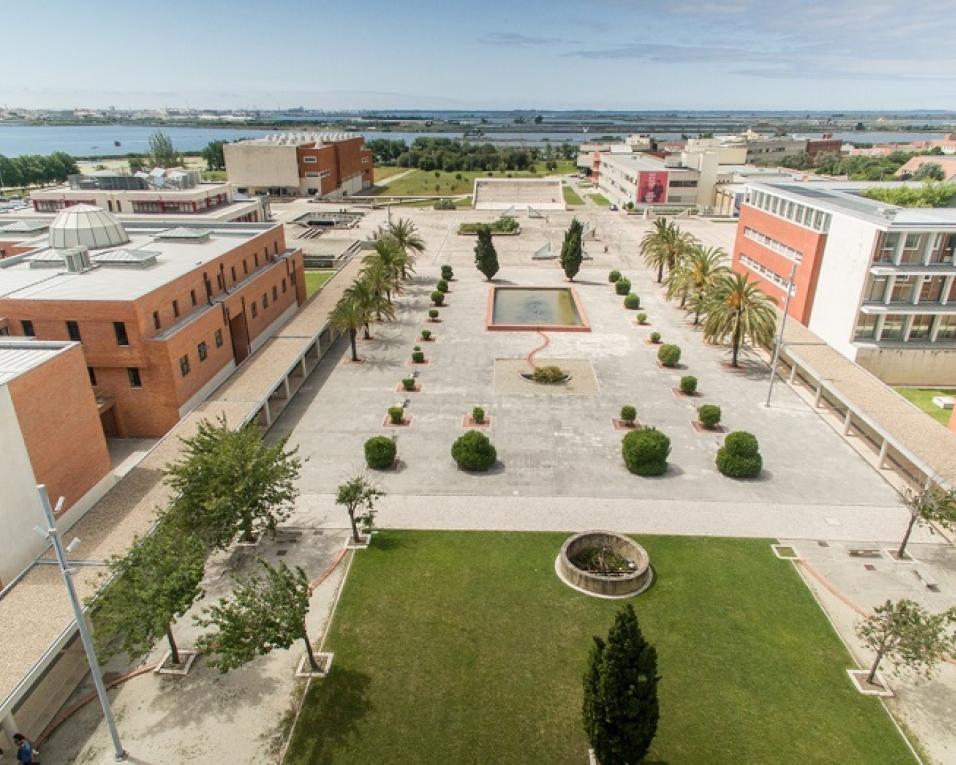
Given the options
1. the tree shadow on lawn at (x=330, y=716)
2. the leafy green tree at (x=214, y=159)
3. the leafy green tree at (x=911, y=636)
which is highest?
the leafy green tree at (x=214, y=159)

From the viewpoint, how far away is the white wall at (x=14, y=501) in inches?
798

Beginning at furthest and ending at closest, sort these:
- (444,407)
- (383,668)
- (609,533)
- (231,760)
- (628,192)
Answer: (628,192)
(444,407)
(609,533)
(383,668)
(231,760)

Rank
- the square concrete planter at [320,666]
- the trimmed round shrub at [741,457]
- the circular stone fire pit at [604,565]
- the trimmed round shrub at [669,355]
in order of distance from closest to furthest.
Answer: the square concrete planter at [320,666] → the circular stone fire pit at [604,565] → the trimmed round shrub at [741,457] → the trimmed round shrub at [669,355]

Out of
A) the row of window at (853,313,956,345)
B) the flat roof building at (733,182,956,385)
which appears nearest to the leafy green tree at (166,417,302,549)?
the flat roof building at (733,182,956,385)

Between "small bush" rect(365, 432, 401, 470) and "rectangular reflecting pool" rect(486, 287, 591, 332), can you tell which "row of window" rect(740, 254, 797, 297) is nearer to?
"rectangular reflecting pool" rect(486, 287, 591, 332)

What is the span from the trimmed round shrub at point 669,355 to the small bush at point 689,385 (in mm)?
3594

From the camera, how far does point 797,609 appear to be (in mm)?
21094

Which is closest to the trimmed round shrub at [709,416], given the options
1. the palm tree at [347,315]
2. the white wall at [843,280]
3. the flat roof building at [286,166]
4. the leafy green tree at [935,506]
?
the leafy green tree at [935,506]

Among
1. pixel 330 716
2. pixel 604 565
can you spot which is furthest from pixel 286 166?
pixel 330 716

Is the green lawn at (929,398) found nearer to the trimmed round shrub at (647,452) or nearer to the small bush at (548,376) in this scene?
the trimmed round shrub at (647,452)

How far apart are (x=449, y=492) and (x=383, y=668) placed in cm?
994

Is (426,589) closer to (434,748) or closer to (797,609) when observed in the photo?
(434,748)

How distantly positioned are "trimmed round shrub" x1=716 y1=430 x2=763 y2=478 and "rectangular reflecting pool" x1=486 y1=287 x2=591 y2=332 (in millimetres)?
21286

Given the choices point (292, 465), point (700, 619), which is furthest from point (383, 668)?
point (700, 619)
